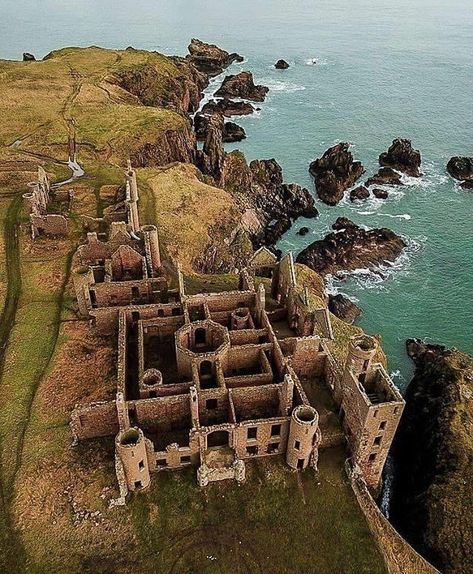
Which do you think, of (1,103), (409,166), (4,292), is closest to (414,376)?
(4,292)

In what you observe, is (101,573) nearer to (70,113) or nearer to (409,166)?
(70,113)

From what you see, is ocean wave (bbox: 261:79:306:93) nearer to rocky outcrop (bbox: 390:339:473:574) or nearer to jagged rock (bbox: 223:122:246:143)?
jagged rock (bbox: 223:122:246:143)

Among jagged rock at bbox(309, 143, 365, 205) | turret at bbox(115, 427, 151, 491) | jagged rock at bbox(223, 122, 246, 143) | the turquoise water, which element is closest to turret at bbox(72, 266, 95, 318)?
turret at bbox(115, 427, 151, 491)

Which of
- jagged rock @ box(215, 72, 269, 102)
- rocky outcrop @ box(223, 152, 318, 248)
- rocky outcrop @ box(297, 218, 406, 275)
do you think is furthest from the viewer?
jagged rock @ box(215, 72, 269, 102)

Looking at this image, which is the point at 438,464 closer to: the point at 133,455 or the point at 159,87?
the point at 133,455

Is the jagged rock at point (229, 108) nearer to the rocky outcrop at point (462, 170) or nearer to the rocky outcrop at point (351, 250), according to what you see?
the rocky outcrop at point (462, 170)

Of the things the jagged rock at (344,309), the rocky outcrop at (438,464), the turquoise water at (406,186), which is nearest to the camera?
the rocky outcrop at (438,464)

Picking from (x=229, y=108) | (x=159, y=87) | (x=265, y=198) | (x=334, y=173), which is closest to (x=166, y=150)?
(x=265, y=198)

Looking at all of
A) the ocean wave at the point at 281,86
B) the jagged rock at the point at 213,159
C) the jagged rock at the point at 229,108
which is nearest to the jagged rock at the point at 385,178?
the jagged rock at the point at 213,159
